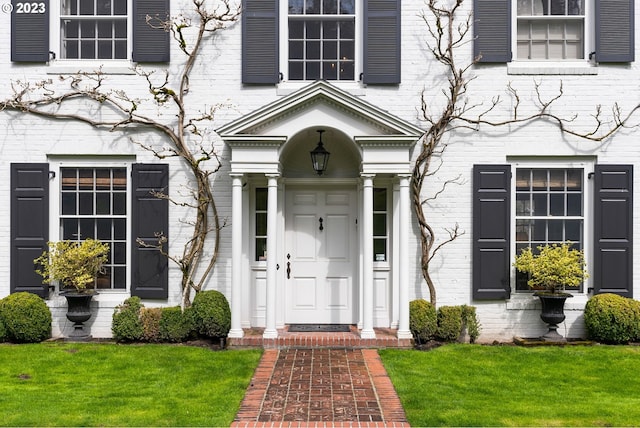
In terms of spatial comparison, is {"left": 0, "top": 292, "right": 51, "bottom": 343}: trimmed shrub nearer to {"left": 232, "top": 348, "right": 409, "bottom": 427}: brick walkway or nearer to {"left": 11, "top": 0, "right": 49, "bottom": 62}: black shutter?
{"left": 232, "top": 348, "right": 409, "bottom": 427}: brick walkway

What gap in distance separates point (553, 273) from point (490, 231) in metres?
1.12

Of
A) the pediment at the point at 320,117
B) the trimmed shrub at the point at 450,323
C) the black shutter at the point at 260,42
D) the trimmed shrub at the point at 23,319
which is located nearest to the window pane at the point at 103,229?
the trimmed shrub at the point at 23,319

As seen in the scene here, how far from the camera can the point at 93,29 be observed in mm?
9719

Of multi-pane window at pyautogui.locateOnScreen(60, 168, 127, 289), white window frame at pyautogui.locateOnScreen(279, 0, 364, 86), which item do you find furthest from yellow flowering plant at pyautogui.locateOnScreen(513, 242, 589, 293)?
multi-pane window at pyautogui.locateOnScreen(60, 168, 127, 289)

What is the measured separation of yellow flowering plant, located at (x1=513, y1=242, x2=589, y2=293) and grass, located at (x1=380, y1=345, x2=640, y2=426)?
0.98 meters

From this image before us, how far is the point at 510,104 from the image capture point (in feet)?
31.0

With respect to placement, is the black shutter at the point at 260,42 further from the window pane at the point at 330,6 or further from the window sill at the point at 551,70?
the window sill at the point at 551,70

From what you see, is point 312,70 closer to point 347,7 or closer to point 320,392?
point 347,7

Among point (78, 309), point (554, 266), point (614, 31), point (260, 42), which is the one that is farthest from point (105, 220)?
point (614, 31)

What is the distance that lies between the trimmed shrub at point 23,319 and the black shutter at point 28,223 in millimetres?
317

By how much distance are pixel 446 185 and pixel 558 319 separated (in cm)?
264

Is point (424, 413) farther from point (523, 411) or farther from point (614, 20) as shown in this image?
point (614, 20)

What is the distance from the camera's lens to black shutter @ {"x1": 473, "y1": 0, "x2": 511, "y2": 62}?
30.9 ft

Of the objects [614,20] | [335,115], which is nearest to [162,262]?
[335,115]
